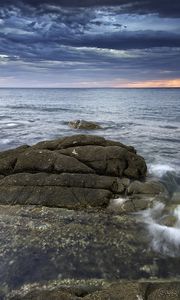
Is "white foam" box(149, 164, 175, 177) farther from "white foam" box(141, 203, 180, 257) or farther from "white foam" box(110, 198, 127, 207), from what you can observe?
"white foam" box(141, 203, 180, 257)

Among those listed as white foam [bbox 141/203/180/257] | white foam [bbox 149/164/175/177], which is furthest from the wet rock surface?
white foam [bbox 149/164/175/177]

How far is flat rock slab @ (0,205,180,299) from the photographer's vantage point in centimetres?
927

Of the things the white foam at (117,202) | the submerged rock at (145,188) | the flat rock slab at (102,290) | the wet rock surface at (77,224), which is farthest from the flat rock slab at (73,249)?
the submerged rock at (145,188)

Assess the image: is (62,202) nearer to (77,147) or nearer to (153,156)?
(77,147)

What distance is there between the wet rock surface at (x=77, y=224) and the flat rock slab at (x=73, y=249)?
0.03m

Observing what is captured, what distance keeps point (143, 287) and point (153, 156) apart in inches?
647

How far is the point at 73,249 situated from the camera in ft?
34.1

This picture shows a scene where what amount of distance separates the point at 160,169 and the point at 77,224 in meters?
9.12

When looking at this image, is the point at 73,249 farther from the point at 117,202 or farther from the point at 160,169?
the point at 160,169

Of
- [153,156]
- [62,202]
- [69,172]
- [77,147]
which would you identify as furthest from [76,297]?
[153,156]

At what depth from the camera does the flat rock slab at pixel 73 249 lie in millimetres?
9266

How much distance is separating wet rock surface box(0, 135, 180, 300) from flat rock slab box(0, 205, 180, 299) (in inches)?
1.1

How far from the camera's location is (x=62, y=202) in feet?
46.0

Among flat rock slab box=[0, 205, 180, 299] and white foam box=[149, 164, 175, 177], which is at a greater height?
white foam box=[149, 164, 175, 177]
